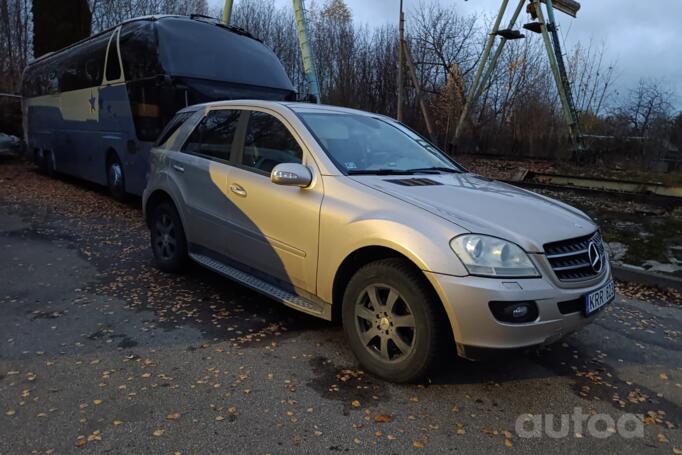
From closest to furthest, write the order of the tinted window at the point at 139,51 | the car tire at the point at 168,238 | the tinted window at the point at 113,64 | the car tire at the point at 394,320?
the car tire at the point at 394,320 < the car tire at the point at 168,238 < the tinted window at the point at 139,51 < the tinted window at the point at 113,64

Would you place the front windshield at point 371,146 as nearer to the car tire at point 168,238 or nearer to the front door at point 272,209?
the front door at point 272,209

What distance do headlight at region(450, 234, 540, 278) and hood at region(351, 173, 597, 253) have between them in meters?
0.05

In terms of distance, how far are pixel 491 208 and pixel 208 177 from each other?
2478 mm

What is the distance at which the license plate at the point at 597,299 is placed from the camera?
314 cm

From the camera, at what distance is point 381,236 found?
3180 millimetres

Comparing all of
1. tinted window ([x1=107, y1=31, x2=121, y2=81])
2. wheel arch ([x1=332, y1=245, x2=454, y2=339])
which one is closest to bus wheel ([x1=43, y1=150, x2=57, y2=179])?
tinted window ([x1=107, y1=31, x2=121, y2=81])

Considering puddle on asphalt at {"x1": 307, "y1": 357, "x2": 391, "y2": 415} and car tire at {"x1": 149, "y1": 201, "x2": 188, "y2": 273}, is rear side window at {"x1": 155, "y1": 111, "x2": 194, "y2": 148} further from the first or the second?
puddle on asphalt at {"x1": 307, "y1": 357, "x2": 391, "y2": 415}

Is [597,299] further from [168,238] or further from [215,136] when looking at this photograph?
[168,238]

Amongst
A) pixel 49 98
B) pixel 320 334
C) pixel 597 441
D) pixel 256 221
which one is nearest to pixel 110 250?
pixel 256 221

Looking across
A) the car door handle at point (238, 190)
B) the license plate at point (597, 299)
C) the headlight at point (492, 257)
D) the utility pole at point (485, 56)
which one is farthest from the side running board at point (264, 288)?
the utility pole at point (485, 56)

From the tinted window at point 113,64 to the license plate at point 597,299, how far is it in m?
7.80

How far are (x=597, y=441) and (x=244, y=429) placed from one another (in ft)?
6.08

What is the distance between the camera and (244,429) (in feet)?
8.98

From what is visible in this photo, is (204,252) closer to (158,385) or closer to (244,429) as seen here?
(158,385)
